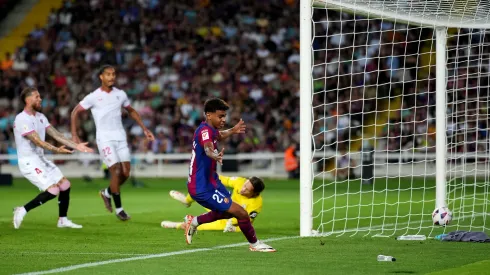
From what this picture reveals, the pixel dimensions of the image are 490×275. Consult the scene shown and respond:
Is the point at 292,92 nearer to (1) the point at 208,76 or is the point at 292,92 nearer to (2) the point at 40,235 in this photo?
(1) the point at 208,76

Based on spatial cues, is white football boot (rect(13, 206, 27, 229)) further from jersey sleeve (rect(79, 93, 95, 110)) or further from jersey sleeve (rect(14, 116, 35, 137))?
jersey sleeve (rect(79, 93, 95, 110))

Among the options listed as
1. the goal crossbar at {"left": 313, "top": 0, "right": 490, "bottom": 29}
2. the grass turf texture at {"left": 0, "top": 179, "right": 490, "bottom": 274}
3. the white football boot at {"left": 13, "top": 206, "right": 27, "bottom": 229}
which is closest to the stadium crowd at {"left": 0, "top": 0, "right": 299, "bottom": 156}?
the grass turf texture at {"left": 0, "top": 179, "right": 490, "bottom": 274}

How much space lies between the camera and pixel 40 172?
1347 centimetres

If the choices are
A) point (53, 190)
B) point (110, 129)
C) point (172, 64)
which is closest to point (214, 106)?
point (53, 190)

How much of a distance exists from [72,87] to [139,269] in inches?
1054

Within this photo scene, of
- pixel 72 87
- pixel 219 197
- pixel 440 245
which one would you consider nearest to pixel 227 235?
pixel 219 197

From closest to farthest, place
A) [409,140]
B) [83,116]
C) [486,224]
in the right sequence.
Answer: [486,224] → [409,140] → [83,116]

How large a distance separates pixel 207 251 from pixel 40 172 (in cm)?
416

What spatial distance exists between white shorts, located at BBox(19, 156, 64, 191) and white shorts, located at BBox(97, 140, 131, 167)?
127 cm

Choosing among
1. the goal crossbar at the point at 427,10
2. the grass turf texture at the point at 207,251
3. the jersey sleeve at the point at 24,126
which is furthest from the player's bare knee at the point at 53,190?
the goal crossbar at the point at 427,10

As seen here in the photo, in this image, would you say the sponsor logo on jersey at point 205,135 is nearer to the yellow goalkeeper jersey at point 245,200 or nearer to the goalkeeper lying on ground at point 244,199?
the goalkeeper lying on ground at point 244,199

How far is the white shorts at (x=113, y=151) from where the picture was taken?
1472 centimetres

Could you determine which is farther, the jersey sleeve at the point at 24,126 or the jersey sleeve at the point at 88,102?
the jersey sleeve at the point at 88,102

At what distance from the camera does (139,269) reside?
28.3 ft
